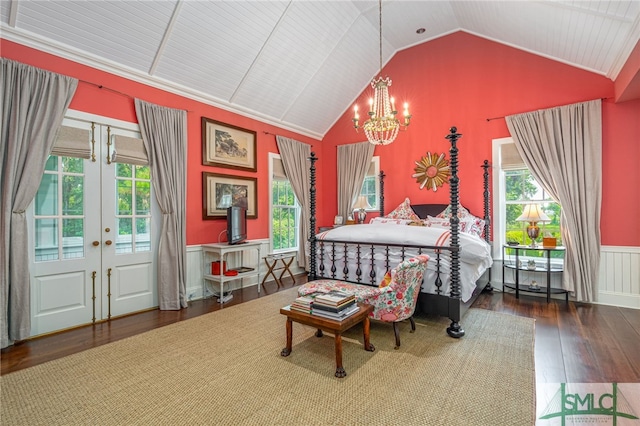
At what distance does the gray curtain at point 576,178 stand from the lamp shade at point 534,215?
0.33 meters

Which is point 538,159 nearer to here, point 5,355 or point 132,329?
point 132,329

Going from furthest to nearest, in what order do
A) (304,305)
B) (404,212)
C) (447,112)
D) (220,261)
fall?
(404,212)
(447,112)
(220,261)
(304,305)

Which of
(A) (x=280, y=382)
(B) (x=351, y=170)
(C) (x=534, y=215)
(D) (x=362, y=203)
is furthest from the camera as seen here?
(B) (x=351, y=170)

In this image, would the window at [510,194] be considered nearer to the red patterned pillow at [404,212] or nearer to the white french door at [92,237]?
the red patterned pillow at [404,212]

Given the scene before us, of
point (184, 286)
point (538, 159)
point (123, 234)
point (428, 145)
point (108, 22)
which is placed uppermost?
point (108, 22)

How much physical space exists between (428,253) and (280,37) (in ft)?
12.7

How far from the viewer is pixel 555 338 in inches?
121

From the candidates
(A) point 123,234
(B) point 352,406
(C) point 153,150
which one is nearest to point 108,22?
(C) point 153,150

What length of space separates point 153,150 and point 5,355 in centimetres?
262

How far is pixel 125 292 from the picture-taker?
3906mm

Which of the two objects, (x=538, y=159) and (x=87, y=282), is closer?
(x=87, y=282)

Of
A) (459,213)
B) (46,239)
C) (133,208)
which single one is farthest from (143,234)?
(459,213)

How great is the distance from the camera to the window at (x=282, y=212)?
6.05 meters

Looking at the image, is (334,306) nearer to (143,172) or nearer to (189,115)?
(143,172)
